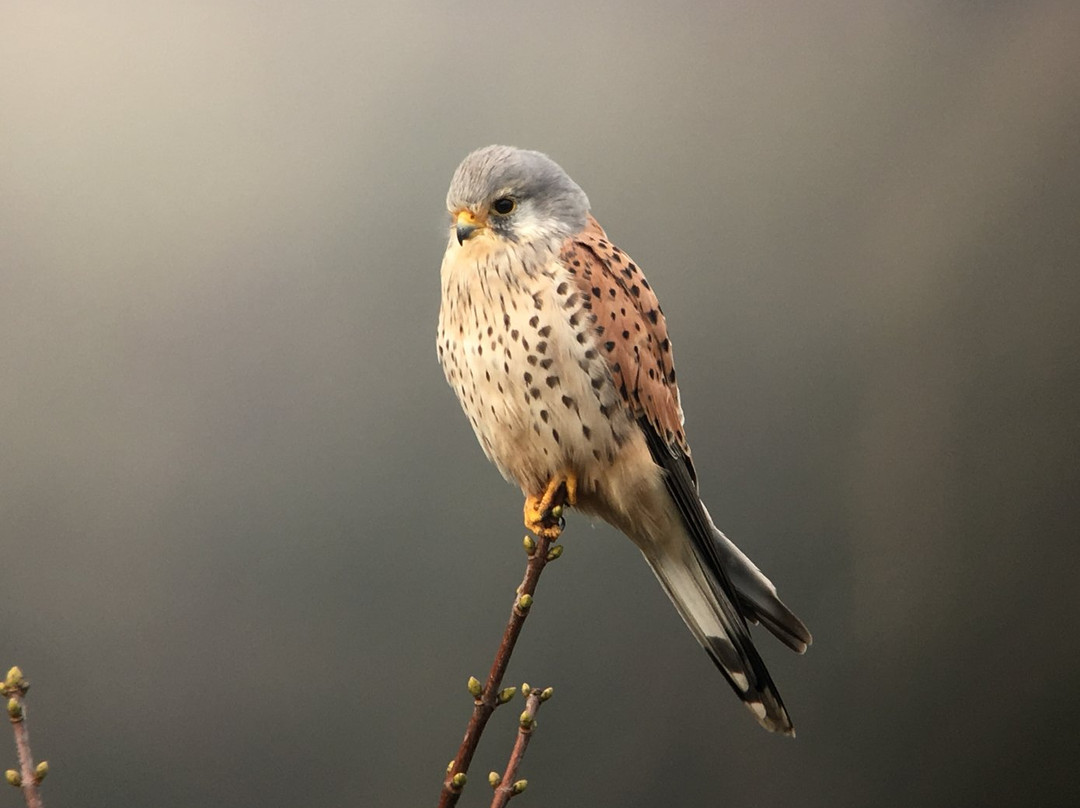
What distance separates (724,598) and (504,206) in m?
0.73

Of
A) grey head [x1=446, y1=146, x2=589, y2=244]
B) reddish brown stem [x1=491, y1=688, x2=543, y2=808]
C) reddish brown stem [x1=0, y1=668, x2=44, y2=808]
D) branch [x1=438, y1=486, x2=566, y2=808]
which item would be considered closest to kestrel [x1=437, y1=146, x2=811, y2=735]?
grey head [x1=446, y1=146, x2=589, y2=244]

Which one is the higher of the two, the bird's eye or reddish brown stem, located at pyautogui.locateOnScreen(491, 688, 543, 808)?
the bird's eye

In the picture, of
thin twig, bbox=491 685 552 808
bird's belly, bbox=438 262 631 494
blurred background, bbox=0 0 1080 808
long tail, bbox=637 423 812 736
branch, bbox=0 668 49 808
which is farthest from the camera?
blurred background, bbox=0 0 1080 808

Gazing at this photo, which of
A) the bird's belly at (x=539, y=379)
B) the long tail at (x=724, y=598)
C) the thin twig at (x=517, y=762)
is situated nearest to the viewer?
the thin twig at (x=517, y=762)

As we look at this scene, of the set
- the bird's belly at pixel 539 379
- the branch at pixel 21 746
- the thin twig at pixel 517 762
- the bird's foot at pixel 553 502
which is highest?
the bird's belly at pixel 539 379

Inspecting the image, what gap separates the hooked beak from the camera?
51.0 inches

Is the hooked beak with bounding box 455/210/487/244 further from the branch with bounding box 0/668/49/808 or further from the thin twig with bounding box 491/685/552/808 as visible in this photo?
the branch with bounding box 0/668/49/808

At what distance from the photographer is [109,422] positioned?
159 centimetres

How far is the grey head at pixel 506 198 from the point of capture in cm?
130

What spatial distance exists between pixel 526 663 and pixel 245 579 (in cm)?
57

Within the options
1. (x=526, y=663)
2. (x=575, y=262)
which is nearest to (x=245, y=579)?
(x=526, y=663)

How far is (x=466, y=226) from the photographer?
4.26ft

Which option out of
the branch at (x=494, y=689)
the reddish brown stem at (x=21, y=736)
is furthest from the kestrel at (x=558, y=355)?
the reddish brown stem at (x=21, y=736)

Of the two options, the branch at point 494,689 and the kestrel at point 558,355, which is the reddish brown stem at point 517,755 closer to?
the branch at point 494,689
